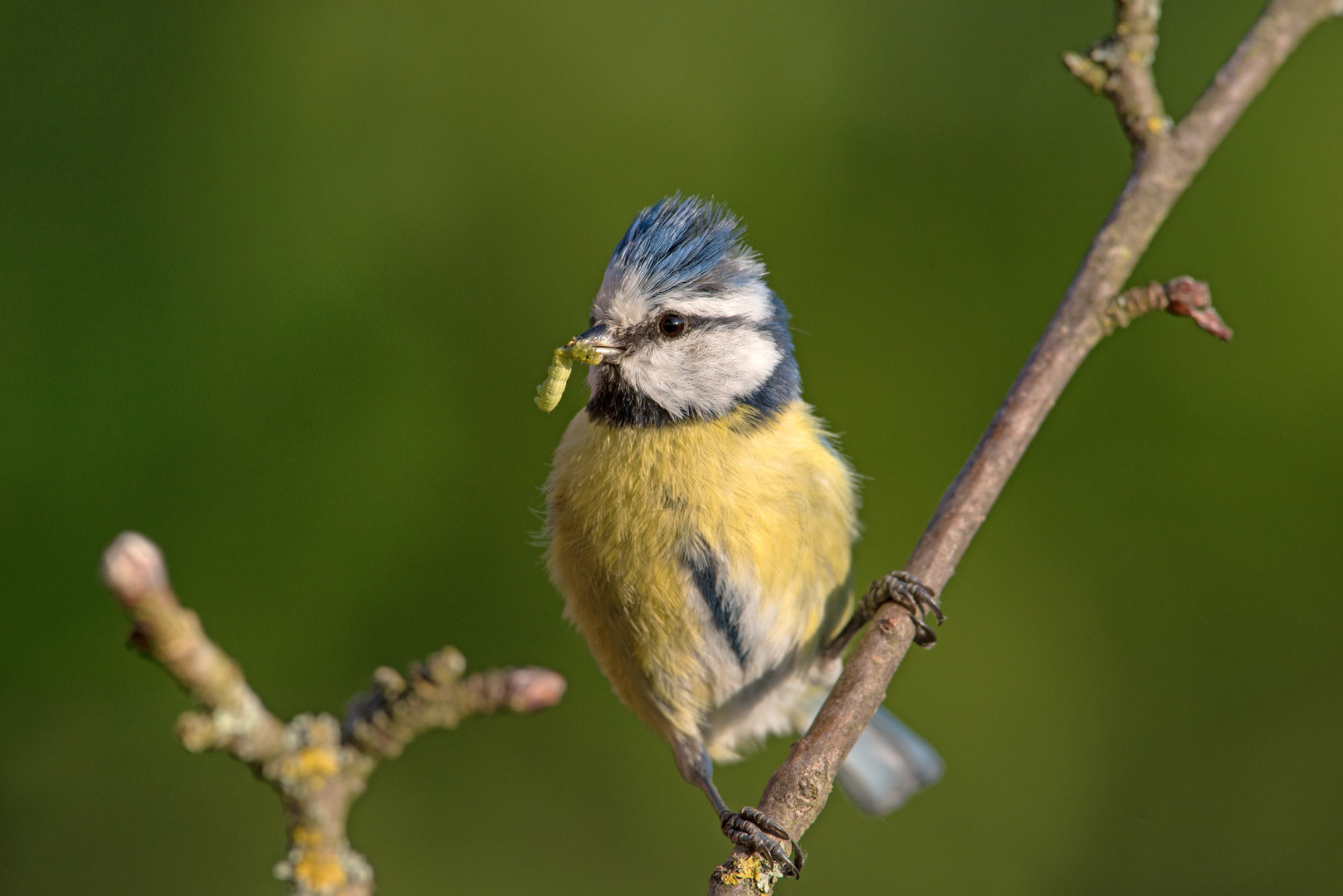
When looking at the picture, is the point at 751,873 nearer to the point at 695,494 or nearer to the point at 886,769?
the point at 695,494

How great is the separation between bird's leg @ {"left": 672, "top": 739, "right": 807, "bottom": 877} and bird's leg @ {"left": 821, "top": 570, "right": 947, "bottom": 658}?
0.38 metres

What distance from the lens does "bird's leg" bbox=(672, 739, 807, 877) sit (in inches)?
53.2

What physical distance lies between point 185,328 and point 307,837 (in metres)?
1.90

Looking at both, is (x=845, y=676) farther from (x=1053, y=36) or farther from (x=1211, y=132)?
(x=1053, y=36)

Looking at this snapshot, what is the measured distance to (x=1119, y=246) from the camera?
1574 mm

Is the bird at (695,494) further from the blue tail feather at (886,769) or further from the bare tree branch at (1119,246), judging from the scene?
the blue tail feather at (886,769)

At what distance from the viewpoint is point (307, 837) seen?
2.45 feet

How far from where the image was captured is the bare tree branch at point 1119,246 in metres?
1.54

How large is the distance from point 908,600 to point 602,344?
633mm

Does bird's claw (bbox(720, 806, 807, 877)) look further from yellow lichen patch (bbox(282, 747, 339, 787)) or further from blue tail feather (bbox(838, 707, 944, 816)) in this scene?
blue tail feather (bbox(838, 707, 944, 816))

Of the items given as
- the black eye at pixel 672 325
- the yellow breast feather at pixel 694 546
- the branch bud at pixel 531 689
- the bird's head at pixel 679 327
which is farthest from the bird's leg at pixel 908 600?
the branch bud at pixel 531 689

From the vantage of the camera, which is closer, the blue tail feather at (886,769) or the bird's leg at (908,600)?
the bird's leg at (908,600)

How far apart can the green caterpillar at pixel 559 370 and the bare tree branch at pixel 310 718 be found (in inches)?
35.0

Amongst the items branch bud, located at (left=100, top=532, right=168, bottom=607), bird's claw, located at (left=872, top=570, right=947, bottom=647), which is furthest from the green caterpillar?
branch bud, located at (left=100, top=532, right=168, bottom=607)
